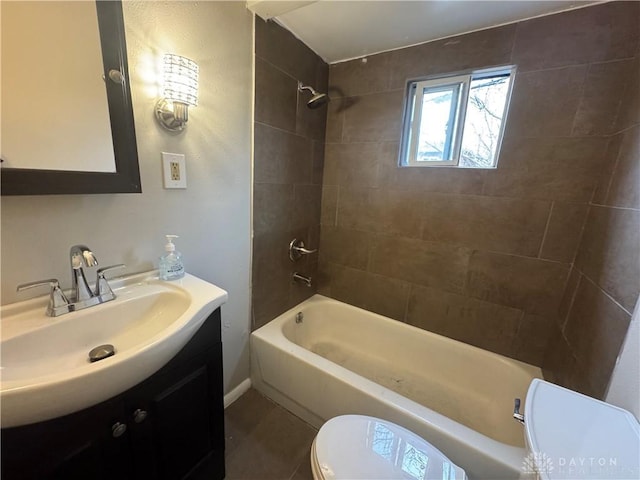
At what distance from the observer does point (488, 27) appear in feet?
4.26

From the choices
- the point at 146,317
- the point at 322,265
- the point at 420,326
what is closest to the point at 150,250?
the point at 146,317

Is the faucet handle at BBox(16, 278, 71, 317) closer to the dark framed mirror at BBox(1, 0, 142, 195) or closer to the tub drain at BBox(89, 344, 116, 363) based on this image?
the tub drain at BBox(89, 344, 116, 363)

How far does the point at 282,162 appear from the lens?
152 centimetres

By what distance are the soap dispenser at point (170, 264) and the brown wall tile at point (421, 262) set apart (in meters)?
1.24

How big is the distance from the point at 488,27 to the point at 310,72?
961 mm

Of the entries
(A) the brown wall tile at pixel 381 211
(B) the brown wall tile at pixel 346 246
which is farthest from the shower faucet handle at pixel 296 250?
(A) the brown wall tile at pixel 381 211

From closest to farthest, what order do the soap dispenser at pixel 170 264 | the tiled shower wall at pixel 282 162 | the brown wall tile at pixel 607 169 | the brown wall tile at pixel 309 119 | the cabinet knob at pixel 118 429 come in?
the cabinet knob at pixel 118 429 → the soap dispenser at pixel 170 264 → the brown wall tile at pixel 607 169 → the tiled shower wall at pixel 282 162 → the brown wall tile at pixel 309 119

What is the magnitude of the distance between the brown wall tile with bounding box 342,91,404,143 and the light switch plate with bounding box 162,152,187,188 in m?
1.11

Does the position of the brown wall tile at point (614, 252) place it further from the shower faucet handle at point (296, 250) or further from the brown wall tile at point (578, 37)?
the shower faucet handle at point (296, 250)

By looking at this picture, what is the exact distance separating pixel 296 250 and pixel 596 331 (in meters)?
1.48

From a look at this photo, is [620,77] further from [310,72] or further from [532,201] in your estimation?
[310,72]

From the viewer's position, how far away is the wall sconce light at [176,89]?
0.89 meters

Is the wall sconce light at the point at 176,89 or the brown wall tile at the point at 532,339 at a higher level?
the wall sconce light at the point at 176,89

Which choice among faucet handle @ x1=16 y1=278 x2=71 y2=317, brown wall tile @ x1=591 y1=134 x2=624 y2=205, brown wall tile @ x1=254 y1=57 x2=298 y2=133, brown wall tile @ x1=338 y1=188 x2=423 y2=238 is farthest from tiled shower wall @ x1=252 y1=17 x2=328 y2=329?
brown wall tile @ x1=591 y1=134 x2=624 y2=205
